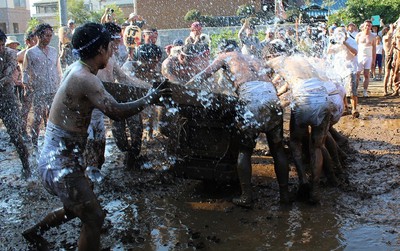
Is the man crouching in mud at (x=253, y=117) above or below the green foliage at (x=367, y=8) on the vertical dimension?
below

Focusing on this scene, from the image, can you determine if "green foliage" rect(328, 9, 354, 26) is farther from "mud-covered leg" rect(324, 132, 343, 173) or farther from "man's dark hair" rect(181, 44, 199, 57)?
"mud-covered leg" rect(324, 132, 343, 173)

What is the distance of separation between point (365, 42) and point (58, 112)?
12033 mm

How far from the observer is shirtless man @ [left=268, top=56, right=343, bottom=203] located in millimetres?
5453

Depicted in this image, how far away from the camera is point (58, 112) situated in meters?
3.68

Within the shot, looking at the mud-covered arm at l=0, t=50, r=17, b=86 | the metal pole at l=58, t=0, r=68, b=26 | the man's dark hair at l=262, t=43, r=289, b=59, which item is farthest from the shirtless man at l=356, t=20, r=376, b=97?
the mud-covered arm at l=0, t=50, r=17, b=86

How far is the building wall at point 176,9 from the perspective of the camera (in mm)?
37906

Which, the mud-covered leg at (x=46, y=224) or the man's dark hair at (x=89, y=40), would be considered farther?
the mud-covered leg at (x=46, y=224)

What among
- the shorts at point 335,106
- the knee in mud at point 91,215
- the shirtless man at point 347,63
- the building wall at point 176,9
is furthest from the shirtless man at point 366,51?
the building wall at point 176,9

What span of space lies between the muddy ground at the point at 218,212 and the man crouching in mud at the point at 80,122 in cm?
83

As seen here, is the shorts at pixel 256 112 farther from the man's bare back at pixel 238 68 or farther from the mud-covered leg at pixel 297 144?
the mud-covered leg at pixel 297 144

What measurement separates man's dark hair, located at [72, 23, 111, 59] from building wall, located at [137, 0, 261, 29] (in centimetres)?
3398

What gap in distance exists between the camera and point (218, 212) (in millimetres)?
5141

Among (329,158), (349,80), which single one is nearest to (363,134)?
(349,80)

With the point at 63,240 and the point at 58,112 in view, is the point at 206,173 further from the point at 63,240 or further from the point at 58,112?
the point at 58,112
